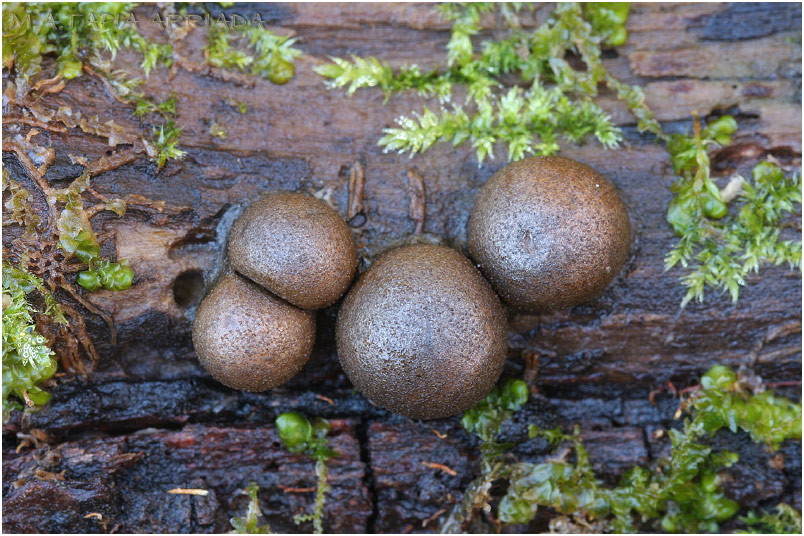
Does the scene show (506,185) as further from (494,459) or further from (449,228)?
(494,459)

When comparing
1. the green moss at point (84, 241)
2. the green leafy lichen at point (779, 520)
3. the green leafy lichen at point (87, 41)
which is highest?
the green leafy lichen at point (87, 41)

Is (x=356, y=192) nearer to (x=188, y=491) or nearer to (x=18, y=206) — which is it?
(x=18, y=206)

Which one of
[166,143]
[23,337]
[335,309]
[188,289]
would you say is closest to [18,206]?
[23,337]

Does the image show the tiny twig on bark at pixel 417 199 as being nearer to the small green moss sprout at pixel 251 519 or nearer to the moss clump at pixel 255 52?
the moss clump at pixel 255 52

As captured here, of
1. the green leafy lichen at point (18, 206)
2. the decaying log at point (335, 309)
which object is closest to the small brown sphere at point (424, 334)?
the decaying log at point (335, 309)

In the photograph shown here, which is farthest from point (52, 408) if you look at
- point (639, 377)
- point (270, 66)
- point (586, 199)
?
point (639, 377)

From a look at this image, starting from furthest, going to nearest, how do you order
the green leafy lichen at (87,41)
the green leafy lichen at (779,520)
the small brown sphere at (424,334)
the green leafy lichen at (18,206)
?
1. the green leafy lichen at (779,520)
2. the green leafy lichen at (87,41)
3. the green leafy lichen at (18,206)
4. the small brown sphere at (424,334)

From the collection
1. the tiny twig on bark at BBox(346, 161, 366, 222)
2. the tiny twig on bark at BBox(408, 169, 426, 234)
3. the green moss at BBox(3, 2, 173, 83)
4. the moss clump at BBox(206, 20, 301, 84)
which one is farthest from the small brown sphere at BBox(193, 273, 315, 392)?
the green moss at BBox(3, 2, 173, 83)
